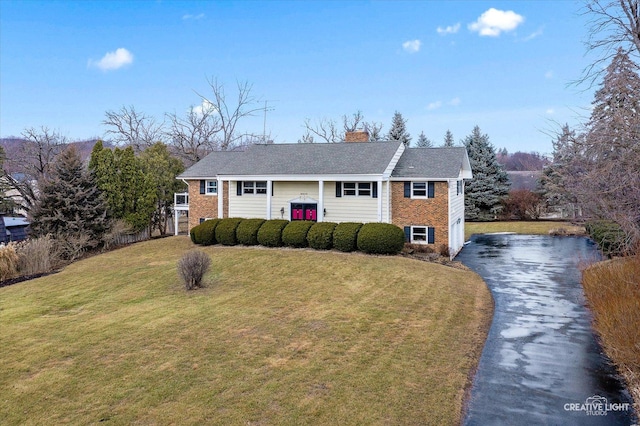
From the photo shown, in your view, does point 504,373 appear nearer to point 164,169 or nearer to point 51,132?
point 164,169

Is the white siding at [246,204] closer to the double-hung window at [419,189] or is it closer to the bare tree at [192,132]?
the double-hung window at [419,189]

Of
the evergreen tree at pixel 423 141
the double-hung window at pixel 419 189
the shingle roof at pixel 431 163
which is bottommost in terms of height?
the double-hung window at pixel 419 189

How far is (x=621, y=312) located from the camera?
7.99m

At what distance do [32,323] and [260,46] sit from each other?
99.8 feet

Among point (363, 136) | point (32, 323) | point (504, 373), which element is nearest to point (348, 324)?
point (504, 373)

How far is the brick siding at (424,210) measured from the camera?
21062 millimetres

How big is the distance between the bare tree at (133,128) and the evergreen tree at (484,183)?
3198cm

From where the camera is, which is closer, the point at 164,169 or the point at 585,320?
the point at 585,320

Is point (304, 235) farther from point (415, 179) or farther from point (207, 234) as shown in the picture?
point (415, 179)

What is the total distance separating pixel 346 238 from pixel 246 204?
8047 millimetres

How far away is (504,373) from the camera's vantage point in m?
8.05

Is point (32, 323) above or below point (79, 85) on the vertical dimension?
below

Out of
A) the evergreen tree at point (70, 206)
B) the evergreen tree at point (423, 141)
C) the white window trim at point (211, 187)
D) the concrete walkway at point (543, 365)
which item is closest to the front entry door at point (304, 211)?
the white window trim at point (211, 187)

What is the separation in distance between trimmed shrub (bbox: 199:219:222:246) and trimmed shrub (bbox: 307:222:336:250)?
5688mm
